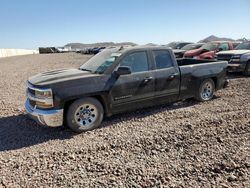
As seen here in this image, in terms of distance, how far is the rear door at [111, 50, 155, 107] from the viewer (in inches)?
207

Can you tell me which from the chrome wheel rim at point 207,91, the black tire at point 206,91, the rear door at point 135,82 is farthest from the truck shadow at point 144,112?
the rear door at point 135,82

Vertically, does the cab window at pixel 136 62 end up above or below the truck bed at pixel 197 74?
above

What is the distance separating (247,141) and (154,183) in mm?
2162

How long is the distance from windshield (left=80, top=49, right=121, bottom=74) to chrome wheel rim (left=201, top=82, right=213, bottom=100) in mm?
2923

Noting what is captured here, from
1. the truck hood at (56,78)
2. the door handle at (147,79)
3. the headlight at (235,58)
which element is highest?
the headlight at (235,58)

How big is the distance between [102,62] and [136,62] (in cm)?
80

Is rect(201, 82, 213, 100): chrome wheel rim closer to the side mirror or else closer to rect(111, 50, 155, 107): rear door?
rect(111, 50, 155, 107): rear door

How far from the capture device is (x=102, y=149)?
4.11 m

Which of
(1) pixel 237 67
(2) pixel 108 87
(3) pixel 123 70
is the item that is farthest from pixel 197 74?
(1) pixel 237 67

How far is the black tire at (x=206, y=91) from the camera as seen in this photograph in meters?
6.85

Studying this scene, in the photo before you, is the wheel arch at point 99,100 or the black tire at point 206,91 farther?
the black tire at point 206,91

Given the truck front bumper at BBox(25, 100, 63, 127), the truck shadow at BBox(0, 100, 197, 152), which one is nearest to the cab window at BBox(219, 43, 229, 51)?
the truck shadow at BBox(0, 100, 197, 152)

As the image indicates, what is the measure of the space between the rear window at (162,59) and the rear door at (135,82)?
10.3 inches

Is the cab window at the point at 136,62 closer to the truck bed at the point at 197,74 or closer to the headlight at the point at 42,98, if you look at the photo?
the truck bed at the point at 197,74
